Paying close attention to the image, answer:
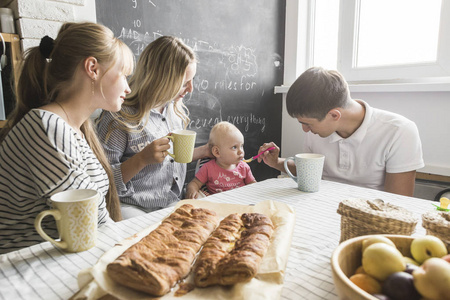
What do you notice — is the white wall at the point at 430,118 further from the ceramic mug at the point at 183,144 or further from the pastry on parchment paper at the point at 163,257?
the pastry on parchment paper at the point at 163,257

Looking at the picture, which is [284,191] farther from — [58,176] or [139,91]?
[139,91]

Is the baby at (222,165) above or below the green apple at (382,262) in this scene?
below

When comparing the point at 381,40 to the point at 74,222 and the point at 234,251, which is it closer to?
the point at 234,251

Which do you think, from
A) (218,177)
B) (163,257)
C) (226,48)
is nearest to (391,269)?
(163,257)

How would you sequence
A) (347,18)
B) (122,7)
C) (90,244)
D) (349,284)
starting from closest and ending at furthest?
(349,284) < (90,244) < (122,7) < (347,18)

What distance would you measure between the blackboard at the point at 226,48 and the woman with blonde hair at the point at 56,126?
31.2 inches

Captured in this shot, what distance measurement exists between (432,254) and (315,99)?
101 cm

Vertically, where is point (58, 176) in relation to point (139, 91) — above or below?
below

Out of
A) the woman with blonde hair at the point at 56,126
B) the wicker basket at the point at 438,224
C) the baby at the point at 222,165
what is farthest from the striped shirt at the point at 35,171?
the baby at the point at 222,165

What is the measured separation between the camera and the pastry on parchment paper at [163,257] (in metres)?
0.52

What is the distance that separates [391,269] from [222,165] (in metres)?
1.44

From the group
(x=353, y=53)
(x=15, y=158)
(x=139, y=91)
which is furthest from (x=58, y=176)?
(x=353, y=53)

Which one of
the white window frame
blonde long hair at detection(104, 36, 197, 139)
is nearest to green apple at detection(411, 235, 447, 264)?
blonde long hair at detection(104, 36, 197, 139)

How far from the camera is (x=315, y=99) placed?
4.64 ft
